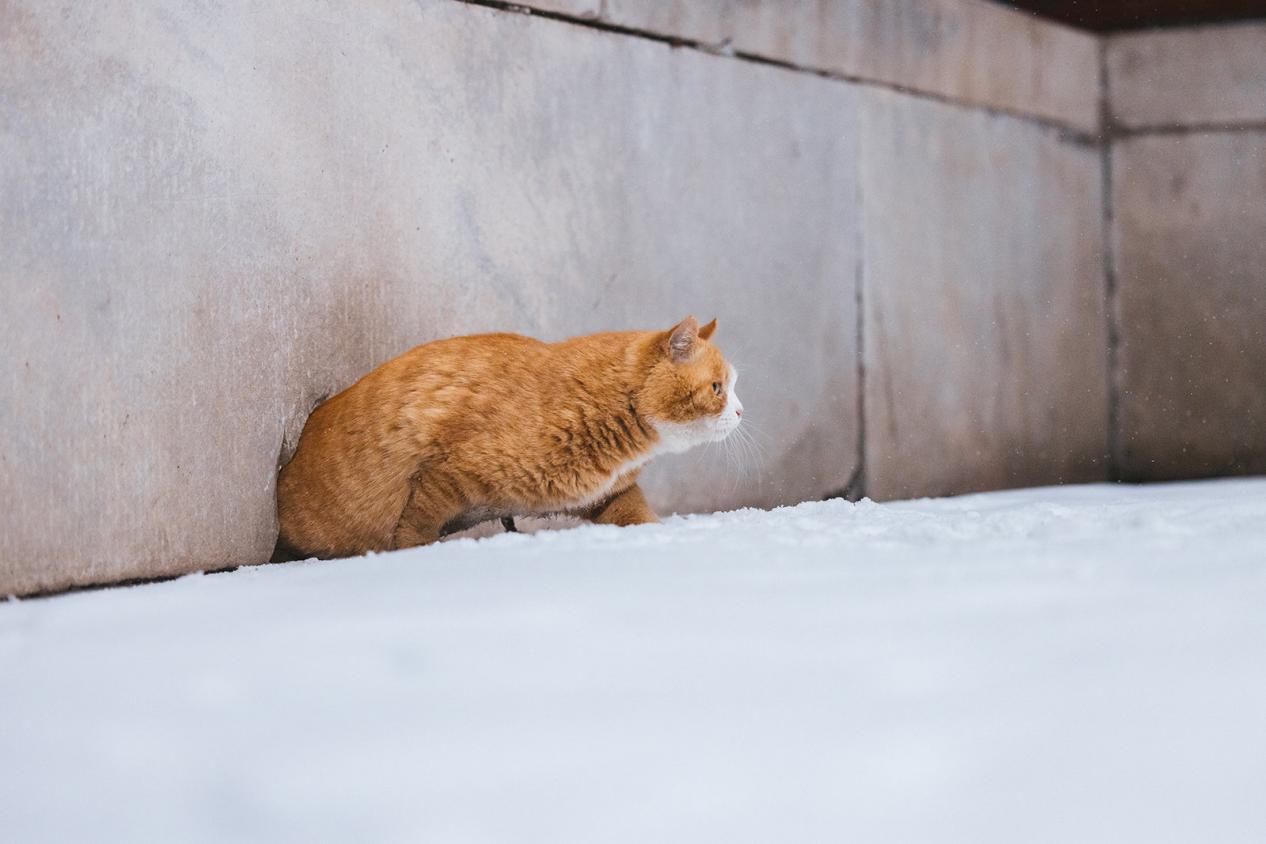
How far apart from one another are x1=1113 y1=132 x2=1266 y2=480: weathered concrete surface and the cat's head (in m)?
3.14

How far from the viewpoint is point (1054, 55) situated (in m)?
5.37

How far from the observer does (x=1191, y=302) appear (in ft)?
18.0

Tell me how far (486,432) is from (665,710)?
1314mm

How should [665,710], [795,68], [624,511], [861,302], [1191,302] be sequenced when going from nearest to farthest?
Answer: [665,710]
[624,511]
[795,68]
[861,302]
[1191,302]

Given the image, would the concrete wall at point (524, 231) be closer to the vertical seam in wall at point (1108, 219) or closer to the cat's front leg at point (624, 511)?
the vertical seam in wall at point (1108, 219)

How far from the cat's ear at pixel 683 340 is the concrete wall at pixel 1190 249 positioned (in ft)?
10.6

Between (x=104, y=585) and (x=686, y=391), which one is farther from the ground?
(x=686, y=391)

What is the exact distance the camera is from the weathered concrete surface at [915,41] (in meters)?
4.00

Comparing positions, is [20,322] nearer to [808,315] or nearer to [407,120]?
[407,120]

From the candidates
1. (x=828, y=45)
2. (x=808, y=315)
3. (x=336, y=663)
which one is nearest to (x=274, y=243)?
(x=336, y=663)

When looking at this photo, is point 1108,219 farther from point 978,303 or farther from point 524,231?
point 524,231

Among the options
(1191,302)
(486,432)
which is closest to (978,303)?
(1191,302)

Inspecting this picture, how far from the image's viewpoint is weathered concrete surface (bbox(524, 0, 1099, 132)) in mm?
4000

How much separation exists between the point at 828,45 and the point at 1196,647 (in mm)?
3077
